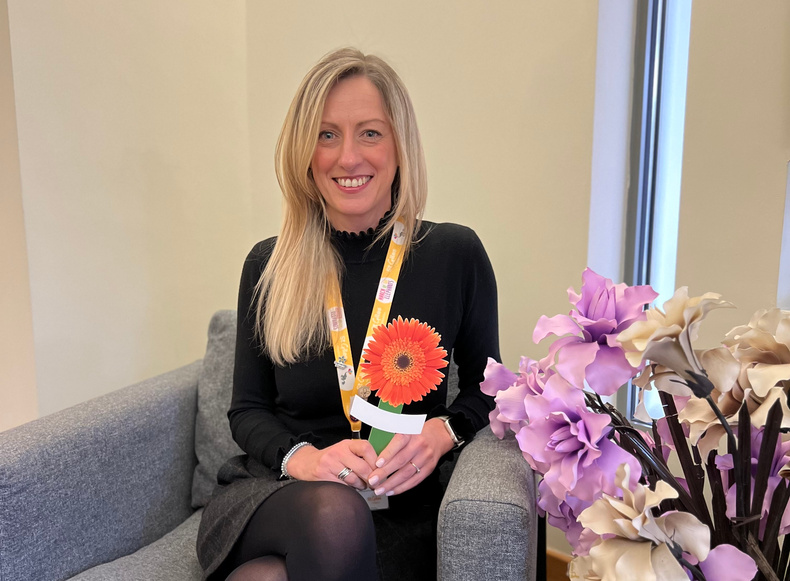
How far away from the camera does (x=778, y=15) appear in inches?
49.5

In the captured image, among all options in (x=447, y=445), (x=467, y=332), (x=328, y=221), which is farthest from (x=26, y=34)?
(x=447, y=445)

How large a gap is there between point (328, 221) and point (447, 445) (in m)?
0.57

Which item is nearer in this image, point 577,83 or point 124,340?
point 577,83

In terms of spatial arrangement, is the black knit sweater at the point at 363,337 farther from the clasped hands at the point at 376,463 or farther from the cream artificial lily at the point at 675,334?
the cream artificial lily at the point at 675,334

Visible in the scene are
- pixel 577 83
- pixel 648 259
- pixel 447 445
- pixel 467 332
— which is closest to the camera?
pixel 447 445

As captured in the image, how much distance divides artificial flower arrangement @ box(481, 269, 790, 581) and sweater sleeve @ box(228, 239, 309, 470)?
27.0 inches

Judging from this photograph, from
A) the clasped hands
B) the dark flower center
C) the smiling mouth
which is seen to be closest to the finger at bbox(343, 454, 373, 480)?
the clasped hands

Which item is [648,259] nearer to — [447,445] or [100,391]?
[447,445]

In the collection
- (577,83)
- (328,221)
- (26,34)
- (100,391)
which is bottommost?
(100,391)

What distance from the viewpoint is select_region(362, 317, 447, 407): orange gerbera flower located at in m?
0.91

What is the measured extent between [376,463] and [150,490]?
0.63 meters

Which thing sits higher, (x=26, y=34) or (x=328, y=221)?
(x=26, y=34)

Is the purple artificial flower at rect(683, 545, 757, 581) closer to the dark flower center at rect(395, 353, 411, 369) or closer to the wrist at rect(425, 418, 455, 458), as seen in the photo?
the dark flower center at rect(395, 353, 411, 369)

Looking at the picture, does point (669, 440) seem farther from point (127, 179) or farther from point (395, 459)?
point (127, 179)
